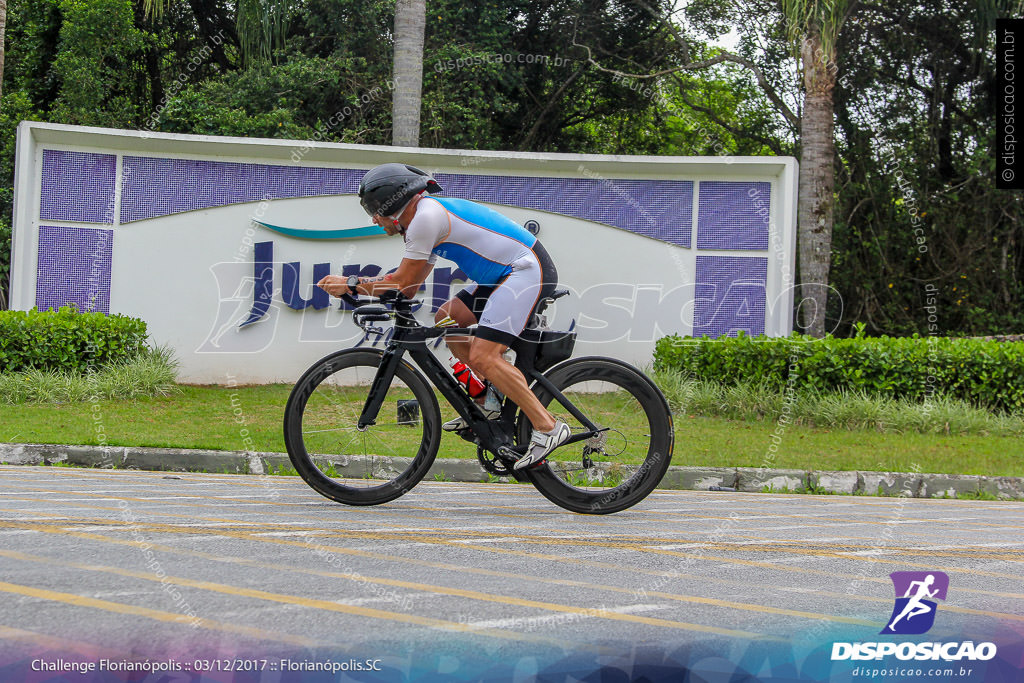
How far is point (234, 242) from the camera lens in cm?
1230

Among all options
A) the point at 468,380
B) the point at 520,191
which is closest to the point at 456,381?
the point at 468,380

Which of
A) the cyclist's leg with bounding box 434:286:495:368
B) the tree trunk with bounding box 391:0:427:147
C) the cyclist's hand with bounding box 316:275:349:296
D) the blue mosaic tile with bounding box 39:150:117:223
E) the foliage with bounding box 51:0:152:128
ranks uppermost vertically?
the foliage with bounding box 51:0:152:128

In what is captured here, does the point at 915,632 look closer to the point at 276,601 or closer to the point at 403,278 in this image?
the point at 276,601

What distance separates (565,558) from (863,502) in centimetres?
363

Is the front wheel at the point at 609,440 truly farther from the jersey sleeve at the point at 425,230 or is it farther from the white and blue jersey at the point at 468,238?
the jersey sleeve at the point at 425,230

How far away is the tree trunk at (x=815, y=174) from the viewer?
1448 cm

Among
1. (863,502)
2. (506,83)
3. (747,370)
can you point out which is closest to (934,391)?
(747,370)

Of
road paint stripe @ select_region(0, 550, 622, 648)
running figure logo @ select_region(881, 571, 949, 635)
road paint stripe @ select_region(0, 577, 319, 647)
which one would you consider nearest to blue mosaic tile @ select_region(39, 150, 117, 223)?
road paint stripe @ select_region(0, 550, 622, 648)

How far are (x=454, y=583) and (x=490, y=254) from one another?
75.1 inches

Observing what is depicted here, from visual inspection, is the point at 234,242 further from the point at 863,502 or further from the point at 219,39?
the point at 219,39

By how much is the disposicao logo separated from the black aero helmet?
272 cm

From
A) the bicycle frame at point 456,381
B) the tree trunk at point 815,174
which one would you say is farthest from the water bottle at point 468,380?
the tree trunk at point 815,174

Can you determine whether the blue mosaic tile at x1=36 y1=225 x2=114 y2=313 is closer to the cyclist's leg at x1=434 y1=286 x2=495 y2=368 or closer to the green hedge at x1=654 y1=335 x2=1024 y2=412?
the green hedge at x1=654 y1=335 x2=1024 y2=412

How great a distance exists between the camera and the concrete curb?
7.55 metres
